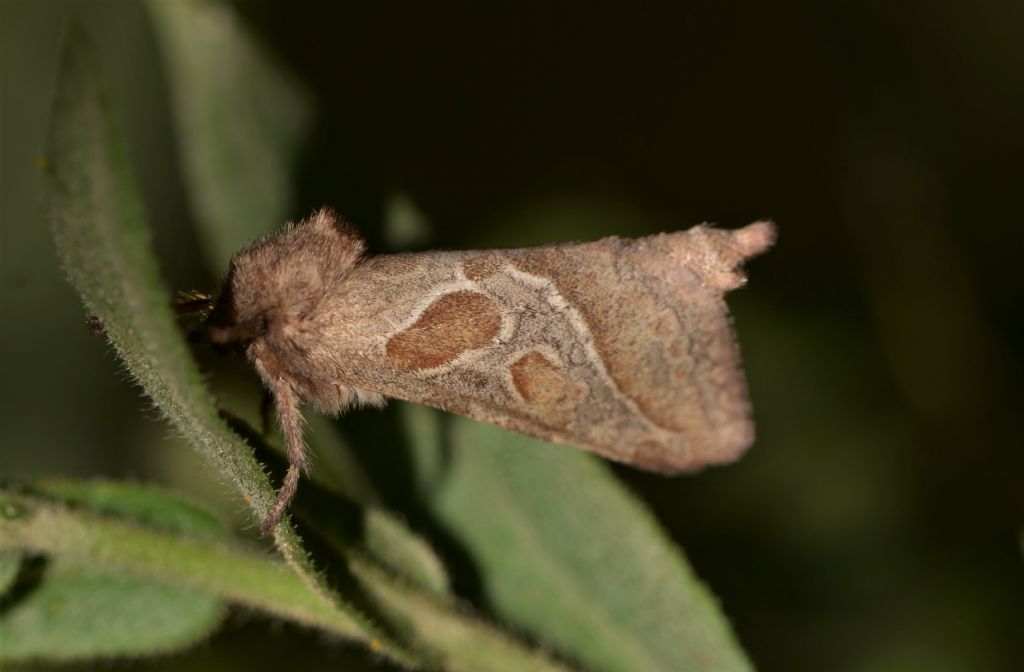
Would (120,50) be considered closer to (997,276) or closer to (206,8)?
(206,8)

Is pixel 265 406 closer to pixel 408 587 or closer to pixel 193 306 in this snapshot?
pixel 193 306

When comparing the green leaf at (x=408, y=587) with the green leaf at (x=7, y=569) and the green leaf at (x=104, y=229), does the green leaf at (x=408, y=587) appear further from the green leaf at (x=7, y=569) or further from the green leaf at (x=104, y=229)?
the green leaf at (x=104, y=229)

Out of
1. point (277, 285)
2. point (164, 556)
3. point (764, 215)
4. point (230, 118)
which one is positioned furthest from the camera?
point (764, 215)

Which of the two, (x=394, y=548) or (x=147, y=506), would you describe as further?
(x=394, y=548)

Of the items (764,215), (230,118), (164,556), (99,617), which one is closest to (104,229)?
(164,556)

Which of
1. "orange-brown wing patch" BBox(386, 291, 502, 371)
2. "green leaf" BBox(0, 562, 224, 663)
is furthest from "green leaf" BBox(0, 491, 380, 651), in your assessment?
"orange-brown wing patch" BBox(386, 291, 502, 371)

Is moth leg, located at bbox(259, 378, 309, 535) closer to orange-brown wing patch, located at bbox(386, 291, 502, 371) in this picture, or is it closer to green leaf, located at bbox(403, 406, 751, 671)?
orange-brown wing patch, located at bbox(386, 291, 502, 371)

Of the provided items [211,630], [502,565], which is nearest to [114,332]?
[211,630]
